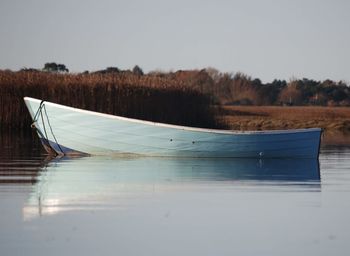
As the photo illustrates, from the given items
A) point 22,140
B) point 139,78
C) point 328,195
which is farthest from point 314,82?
point 328,195

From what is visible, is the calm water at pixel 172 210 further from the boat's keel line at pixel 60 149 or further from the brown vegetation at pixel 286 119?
the brown vegetation at pixel 286 119

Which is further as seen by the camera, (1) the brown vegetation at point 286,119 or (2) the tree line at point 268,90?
(2) the tree line at point 268,90

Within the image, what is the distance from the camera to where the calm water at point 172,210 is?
9.23 metres

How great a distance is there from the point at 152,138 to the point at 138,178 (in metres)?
5.32

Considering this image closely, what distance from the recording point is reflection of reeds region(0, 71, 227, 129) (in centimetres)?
3147

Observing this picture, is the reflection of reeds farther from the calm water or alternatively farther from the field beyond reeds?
the calm water

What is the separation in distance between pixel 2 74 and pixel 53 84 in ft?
8.33

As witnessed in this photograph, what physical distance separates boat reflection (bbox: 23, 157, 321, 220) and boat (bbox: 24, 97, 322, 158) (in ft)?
1.07

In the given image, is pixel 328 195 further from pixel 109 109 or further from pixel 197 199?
pixel 109 109

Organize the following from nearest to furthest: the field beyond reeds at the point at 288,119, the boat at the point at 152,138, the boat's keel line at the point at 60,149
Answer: the boat at the point at 152,138 → the boat's keel line at the point at 60,149 → the field beyond reeds at the point at 288,119

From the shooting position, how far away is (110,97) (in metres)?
32.2

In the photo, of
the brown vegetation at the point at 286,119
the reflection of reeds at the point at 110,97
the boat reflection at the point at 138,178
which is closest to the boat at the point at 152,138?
the boat reflection at the point at 138,178

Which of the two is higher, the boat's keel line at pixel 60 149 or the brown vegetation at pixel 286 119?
the boat's keel line at pixel 60 149

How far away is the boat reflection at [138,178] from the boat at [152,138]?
1.07ft
